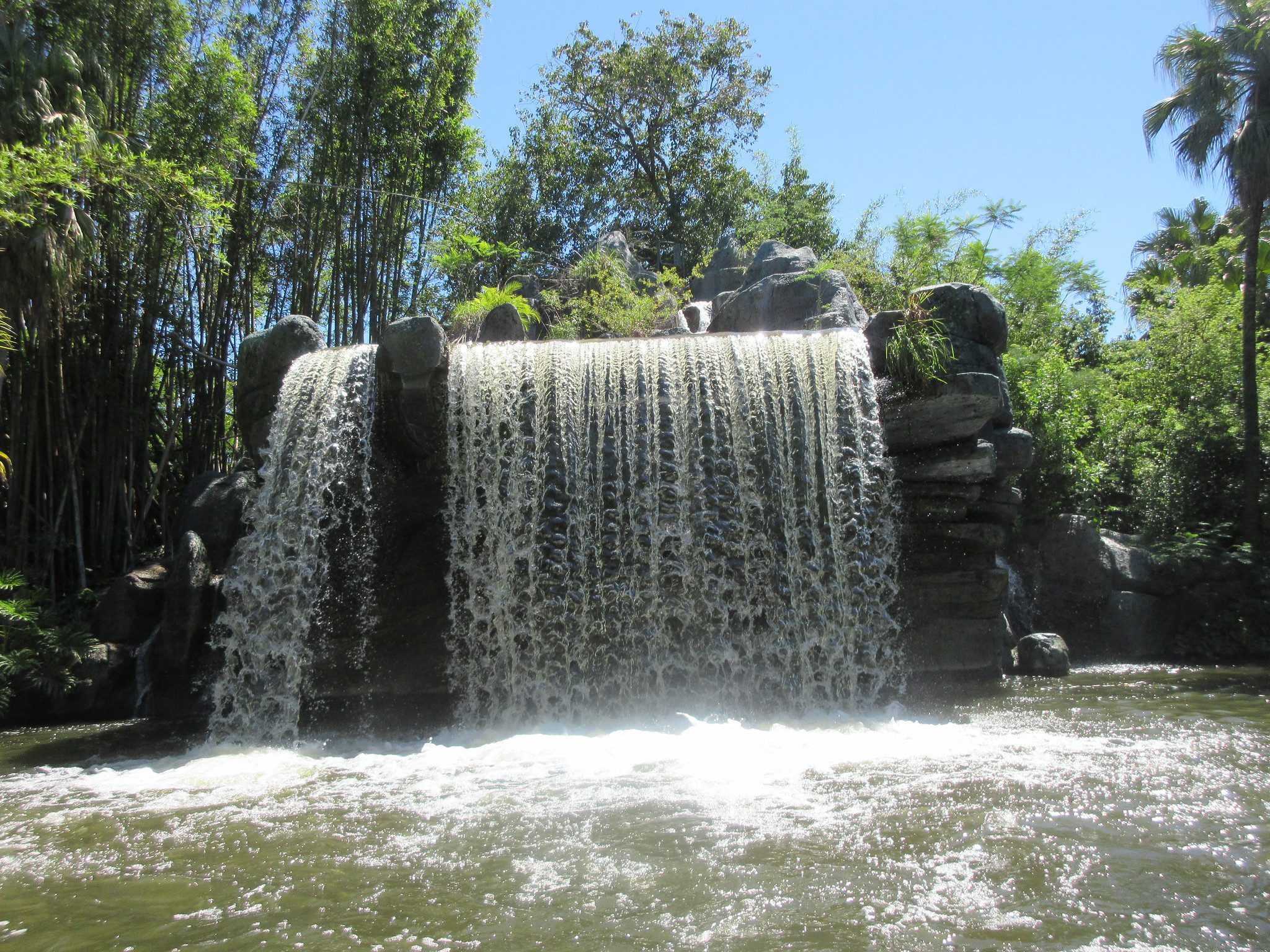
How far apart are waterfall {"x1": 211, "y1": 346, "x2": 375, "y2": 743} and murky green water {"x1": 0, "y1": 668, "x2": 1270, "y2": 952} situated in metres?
0.98

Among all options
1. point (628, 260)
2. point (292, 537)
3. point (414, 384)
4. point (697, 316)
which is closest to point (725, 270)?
point (628, 260)

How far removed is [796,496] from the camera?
27.5ft

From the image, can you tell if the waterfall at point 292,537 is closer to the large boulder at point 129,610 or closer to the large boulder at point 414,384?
the large boulder at point 414,384

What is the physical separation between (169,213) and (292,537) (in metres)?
4.87

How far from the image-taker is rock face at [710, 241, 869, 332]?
11348mm

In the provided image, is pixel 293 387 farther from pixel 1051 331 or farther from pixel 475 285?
pixel 1051 331

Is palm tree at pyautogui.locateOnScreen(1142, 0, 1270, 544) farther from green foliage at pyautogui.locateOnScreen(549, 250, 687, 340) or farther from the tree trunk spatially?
green foliage at pyautogui.locateOnScreen(549, 250, 687, 340)

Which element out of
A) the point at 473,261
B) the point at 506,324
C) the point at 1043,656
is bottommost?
the point at 1043,656

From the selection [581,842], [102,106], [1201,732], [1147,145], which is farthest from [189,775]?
[1147,145]

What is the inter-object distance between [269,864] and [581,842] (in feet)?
4.70

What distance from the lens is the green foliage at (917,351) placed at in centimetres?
882

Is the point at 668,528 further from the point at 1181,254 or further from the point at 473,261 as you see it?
the point at 1181,254

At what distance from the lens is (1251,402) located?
12.3 meters

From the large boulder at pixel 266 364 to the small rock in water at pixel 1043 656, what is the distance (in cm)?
836
